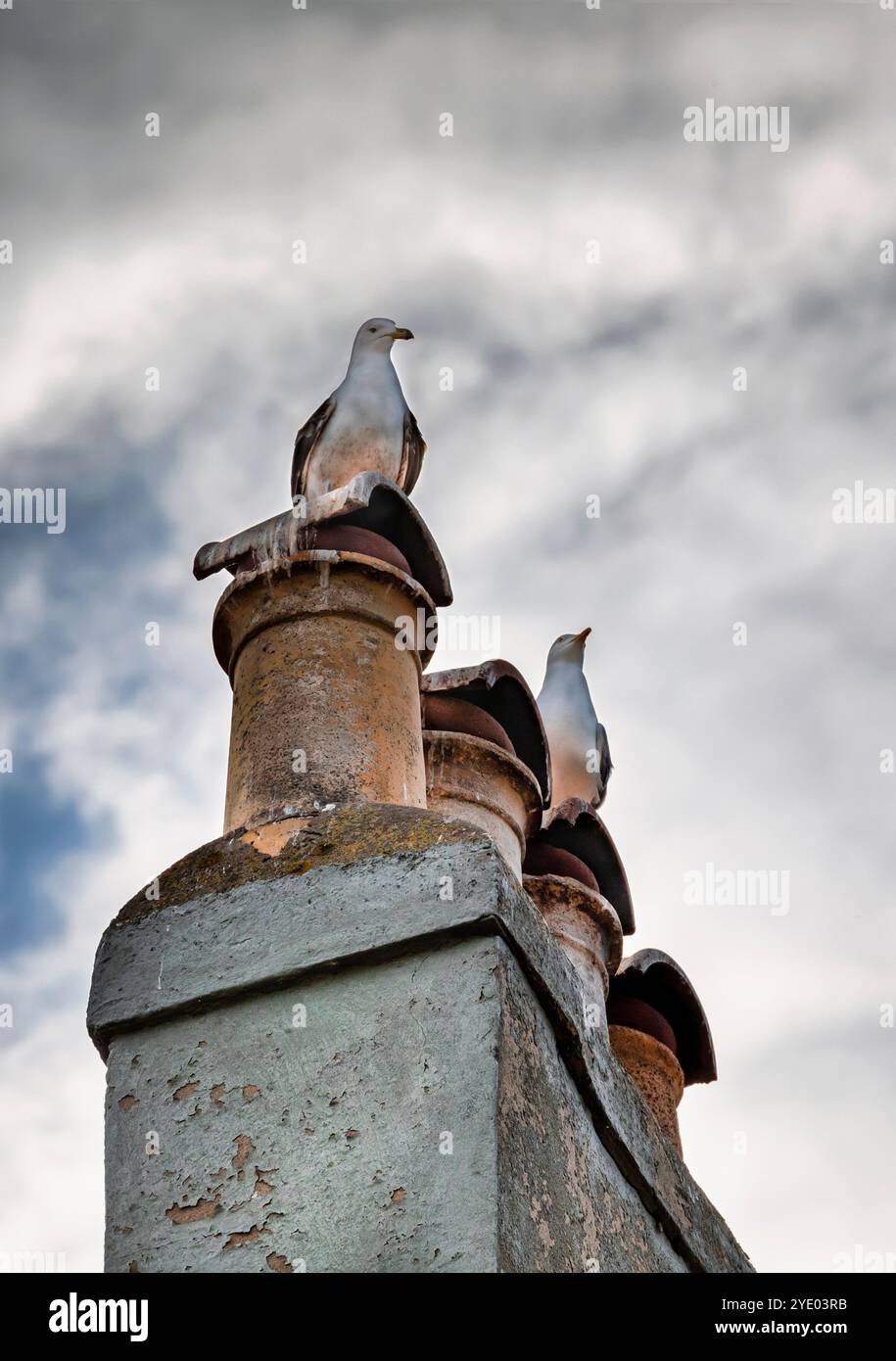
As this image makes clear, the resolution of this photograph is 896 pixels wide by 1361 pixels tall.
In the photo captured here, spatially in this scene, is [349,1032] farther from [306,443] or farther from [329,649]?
[306,443]

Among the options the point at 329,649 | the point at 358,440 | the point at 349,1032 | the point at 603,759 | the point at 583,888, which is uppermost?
the point at 358,440

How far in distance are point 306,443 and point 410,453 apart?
272 millimetres

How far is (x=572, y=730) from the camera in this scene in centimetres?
518

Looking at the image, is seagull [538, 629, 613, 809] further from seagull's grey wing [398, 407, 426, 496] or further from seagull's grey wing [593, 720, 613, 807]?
seagull's grey wing [398, 407, 426, 496]

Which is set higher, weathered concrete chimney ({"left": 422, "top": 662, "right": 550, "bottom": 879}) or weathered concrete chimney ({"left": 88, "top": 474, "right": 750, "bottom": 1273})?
weathered concrete chimney ({"left": 422, "top": 662, "right": 550, "bottom": 879})

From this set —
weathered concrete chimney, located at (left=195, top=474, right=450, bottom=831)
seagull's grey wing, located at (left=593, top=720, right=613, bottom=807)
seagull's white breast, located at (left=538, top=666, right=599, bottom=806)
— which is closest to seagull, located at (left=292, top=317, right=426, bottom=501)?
weathered concrete chimney, located at (left=195, top=474, right=450, bottom=831)

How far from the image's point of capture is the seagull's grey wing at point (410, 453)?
444 cm

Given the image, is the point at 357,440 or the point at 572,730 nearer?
the point at 357,440

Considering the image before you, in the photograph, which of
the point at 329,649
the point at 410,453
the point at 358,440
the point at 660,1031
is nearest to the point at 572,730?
the point at 660,1031

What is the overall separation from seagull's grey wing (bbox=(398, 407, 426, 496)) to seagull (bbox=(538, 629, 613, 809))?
962 mm

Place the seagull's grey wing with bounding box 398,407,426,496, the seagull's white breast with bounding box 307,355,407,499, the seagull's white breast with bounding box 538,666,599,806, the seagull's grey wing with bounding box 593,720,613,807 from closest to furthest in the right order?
the seagull's white breast with bounding box 307,355,407,499, the seagull's grey wing with bounding box 398,407,426,496, the seagull's white breast with bounding box 538,666,599,806, the seagull's grey wing with bounding box 593,720,613,807

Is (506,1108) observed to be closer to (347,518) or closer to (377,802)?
(377,802)

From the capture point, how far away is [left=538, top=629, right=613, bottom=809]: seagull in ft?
Answer: 16.8
